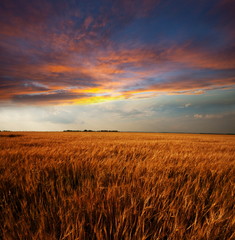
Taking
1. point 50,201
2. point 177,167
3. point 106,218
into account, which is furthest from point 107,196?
point 177,167

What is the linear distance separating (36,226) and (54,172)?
54.8 inches

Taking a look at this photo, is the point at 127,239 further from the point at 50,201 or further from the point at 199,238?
the point at 50,201

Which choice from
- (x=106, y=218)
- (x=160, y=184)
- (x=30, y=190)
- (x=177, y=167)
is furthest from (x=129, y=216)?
(x=177, y=167)

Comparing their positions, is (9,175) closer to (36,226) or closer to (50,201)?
(50,201)

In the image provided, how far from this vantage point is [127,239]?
89cm

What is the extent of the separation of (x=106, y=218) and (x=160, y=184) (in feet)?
2.66

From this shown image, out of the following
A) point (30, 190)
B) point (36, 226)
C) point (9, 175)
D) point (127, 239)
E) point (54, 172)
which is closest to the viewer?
point (127, 239)

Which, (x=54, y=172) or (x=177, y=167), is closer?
(x=54, y=172)

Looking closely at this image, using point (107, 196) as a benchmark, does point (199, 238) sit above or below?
below

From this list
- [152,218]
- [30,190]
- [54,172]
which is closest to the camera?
[152,218]

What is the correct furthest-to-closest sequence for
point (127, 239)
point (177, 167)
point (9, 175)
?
point (177, 167) → point (9, 175) → point (127, 239)

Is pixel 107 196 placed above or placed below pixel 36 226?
above

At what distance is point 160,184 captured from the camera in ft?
5.40

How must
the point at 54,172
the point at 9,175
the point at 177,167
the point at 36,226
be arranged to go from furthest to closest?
the point at 177,167 < the point at 54,172 < the point at 9,175 < the point at 36,226
